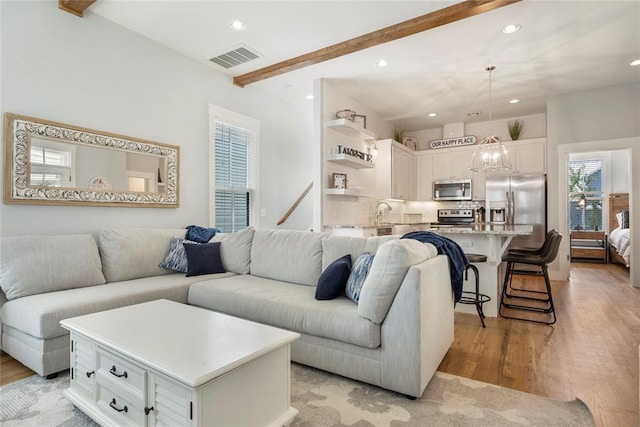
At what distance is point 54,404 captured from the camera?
6.16 feet

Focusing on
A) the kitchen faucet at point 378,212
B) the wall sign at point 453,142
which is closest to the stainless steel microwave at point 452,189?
the wall sign at point 453,142

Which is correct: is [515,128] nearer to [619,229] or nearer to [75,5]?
[619,229]

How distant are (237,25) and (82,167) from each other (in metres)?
2.08

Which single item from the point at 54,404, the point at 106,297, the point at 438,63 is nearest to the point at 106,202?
the point at 106,297

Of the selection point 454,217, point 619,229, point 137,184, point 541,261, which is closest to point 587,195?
point 619,229

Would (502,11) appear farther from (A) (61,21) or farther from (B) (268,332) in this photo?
(A) (61,21)

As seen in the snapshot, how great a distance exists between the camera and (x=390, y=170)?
6016mm

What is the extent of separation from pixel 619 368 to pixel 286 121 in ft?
16.5

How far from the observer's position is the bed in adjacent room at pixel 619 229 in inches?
238

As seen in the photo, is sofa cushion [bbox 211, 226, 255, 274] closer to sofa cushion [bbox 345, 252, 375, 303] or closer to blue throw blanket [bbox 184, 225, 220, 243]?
blue throw blanket [bbox 184, 225, 220, 243]

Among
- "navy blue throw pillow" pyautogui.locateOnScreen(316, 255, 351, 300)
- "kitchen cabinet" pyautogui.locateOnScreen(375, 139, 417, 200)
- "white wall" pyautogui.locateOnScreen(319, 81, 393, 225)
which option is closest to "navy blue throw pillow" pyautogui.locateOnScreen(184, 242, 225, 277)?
"navy blue throw pillow" pyautogui.locateOnScreen(316, 255, 351, 300)

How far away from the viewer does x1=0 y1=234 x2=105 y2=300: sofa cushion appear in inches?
96.0

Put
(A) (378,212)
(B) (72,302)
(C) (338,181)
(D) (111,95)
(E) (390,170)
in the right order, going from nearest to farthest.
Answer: (B) (72,302), (D) (111,95), (C) (338,181), (E) (390,170), (A) (378,212)

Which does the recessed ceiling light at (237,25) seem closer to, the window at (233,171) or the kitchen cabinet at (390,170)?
the window at (233,171)
